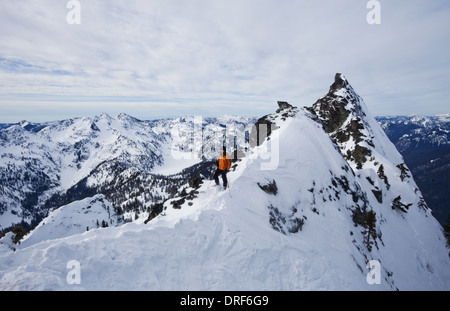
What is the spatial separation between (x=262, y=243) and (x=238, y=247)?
202 cm

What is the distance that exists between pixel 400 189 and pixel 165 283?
252 ft

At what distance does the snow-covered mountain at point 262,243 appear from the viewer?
9977mm

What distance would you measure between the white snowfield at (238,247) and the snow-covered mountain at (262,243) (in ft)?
0.20

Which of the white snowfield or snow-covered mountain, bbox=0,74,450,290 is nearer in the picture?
the white snowfield

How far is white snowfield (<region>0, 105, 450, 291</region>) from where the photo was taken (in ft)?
31.7

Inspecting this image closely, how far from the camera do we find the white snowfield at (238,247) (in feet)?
31.7

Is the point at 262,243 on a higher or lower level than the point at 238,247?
lower

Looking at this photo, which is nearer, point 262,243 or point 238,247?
point 238,247

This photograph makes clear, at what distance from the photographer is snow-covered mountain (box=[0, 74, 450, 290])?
9977mm

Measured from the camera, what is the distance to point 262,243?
1412cm

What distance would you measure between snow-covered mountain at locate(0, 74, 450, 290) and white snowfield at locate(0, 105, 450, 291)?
0.20 ft

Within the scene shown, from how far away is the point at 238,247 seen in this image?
43.2 feet

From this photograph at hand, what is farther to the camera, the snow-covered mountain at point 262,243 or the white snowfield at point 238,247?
the snow-covered mountain at point 262,243
